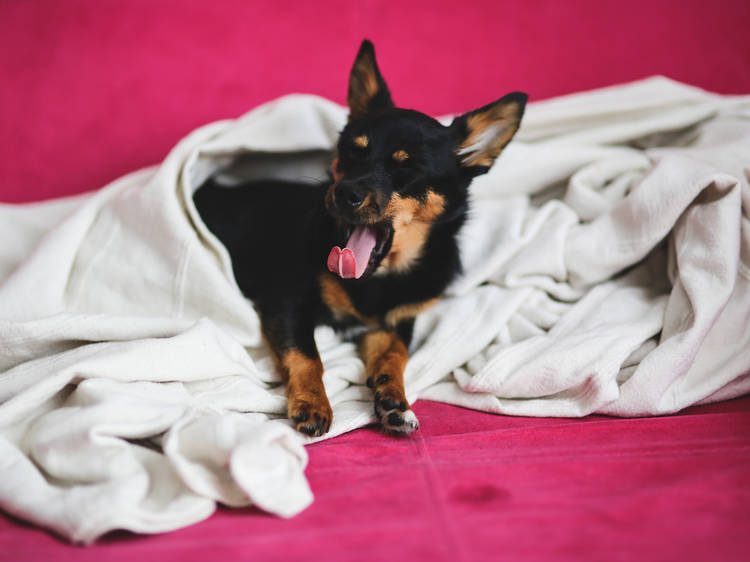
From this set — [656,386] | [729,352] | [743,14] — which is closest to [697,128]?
[743,14]

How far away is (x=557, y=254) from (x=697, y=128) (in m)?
0.71

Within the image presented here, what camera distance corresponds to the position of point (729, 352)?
4.90 feet

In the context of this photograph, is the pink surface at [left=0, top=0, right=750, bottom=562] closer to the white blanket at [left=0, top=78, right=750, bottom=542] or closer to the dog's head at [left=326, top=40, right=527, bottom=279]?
the white blanket at [left=0, top=78, right=750, bottom=542]

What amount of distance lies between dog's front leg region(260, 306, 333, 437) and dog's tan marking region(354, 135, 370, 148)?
478mm

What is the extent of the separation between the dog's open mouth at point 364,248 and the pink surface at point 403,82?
0.40 m

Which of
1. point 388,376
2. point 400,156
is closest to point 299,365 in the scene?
point 388,376

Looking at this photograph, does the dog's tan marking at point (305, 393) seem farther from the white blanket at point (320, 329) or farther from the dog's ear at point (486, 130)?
the dog's ear at point (486, 130)

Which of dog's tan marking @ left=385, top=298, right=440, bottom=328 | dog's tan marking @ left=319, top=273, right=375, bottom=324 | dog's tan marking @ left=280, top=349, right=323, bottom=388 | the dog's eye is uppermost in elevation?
the dog's eye

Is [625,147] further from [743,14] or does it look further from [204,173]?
[204,173]

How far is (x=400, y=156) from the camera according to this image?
1.51 meters

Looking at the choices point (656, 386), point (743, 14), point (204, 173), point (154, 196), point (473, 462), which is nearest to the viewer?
point (473, 462)

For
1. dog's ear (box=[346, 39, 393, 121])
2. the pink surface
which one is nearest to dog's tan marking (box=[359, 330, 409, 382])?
the pink surface

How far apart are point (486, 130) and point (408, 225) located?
0.34 metres

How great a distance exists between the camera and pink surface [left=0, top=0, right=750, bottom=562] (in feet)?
3.75
